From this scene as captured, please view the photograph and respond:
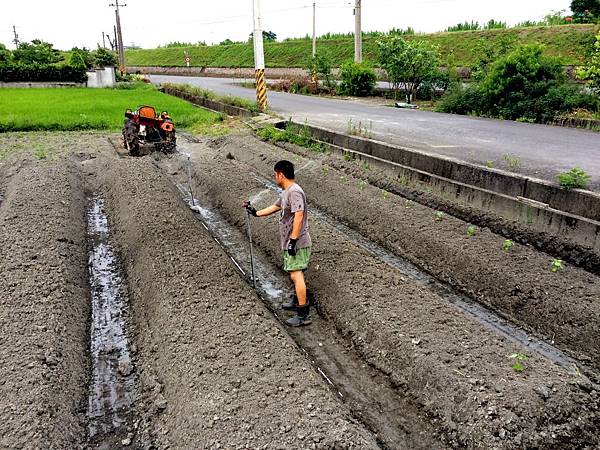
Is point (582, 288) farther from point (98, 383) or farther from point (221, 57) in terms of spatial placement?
point (221, 57)

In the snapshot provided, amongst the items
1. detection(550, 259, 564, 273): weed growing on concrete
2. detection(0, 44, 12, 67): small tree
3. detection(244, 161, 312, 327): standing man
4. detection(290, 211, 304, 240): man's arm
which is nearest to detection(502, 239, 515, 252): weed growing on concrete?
detection(550, 259, 564, 273): weed growing on concrete

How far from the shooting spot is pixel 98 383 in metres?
4.71

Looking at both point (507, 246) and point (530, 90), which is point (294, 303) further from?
point (530, 90)

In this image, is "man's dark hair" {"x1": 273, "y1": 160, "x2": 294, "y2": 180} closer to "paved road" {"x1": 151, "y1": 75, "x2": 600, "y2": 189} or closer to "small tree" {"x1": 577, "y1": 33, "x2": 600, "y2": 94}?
"paved road" {"x1": 151, "y1": 75, "x2": 600, "y2": 189}

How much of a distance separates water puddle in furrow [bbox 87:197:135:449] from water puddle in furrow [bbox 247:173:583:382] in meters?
3.62

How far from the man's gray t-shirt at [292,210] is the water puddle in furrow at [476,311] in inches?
70.0

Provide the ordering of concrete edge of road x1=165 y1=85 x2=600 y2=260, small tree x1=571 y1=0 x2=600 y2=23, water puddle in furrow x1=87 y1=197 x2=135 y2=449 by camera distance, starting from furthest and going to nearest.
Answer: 1. small tree x1=571 y1=0 x2=600 y2=23
2. concrete edge of road x1=165 y1=85 x2=600 y2=260
3. water puddle in furrow x1=87 y1=197 x2=135 y2=449

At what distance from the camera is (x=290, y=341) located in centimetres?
499

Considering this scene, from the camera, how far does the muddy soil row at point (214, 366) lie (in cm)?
370

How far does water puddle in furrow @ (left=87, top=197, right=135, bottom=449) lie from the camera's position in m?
4.12

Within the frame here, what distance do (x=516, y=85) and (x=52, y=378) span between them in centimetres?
1661

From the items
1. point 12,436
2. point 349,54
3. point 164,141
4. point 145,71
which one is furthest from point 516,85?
point 145,71

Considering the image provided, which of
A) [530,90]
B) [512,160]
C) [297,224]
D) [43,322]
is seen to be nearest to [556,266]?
[297,224]

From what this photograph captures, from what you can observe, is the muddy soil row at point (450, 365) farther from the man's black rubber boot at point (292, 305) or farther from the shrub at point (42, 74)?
the shrub at point (42, 74)
